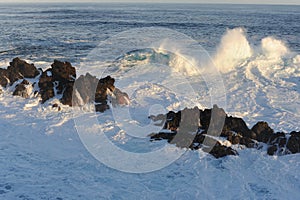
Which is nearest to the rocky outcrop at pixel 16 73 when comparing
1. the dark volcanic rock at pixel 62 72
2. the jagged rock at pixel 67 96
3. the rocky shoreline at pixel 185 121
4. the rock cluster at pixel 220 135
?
the rocky shoreline at pixel 185 121

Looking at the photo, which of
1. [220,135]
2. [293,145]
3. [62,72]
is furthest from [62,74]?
[293,145]

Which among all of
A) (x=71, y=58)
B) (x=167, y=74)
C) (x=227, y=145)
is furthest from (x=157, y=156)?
(x=71, y=58)

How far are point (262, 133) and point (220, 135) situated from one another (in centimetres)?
156

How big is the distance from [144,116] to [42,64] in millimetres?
14682

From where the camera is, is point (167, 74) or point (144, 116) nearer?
point (144, 116)

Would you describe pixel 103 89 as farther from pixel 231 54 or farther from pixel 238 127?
pixel 231 54

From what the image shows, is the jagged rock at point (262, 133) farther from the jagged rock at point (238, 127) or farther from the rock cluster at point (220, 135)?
the jagged rock at point (238, 127)

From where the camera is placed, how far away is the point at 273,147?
11.3 meters

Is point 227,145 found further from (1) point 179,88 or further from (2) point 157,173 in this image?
(1) point 179,88

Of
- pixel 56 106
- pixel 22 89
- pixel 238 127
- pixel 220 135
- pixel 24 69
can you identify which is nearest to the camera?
pixel 220 135

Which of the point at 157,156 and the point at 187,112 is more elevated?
the point at 187,112

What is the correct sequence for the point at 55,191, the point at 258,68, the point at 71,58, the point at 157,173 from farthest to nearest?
the point at 71,58 < the point at 258,68 < the point at 157,173 < the point at 55,191

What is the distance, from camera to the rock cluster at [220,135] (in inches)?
444

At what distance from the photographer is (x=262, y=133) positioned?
1204 cm
